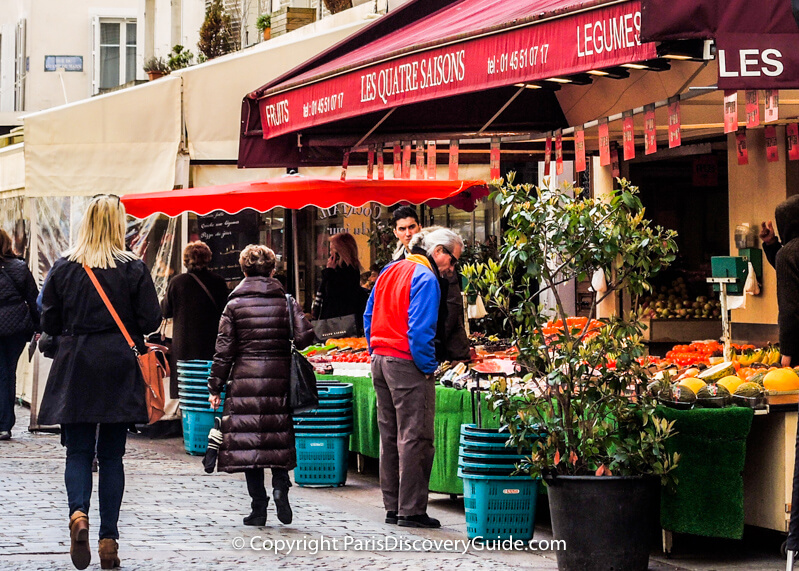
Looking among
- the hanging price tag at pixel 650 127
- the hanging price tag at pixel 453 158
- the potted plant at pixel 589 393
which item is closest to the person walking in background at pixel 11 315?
the hanging price tag at pixel 453 158

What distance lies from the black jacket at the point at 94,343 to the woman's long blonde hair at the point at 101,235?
50 millimetres

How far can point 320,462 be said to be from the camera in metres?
10.2

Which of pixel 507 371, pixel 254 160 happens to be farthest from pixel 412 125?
pixel 507 371

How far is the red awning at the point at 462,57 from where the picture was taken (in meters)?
7.35

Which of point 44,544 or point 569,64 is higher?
point 569,64

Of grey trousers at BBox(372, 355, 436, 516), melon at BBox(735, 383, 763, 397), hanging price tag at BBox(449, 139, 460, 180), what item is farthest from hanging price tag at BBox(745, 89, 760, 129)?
hanging price tag at BBox(449, 139, 460, 180)

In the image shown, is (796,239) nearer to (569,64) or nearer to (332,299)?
(569,64)

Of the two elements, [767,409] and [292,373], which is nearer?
[767,409]

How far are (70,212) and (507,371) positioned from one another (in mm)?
7031

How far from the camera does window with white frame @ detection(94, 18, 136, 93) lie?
31547 millimetres

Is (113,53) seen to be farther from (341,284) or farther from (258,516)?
(258,516)

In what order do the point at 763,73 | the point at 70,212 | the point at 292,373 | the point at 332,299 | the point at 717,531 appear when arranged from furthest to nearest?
the point at 70,212 → the point at 332,299 → the point at 292,373 → the point at 717,531 → the point at 763,73

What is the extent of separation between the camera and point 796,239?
26.0ft

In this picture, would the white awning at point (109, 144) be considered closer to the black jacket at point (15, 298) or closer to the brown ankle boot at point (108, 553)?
the black jacket at point (15, 298)
